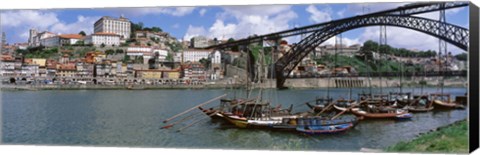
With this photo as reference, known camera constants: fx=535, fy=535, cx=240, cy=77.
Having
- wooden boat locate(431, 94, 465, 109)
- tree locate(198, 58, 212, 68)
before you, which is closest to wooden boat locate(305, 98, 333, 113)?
wooden boat locate(431, 94, 465, 109)

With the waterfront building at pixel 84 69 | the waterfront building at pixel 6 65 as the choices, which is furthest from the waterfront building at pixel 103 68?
the waterfront building at pixel 6 65

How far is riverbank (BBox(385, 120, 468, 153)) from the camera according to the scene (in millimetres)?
7840

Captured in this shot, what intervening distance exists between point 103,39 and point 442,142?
8.89m

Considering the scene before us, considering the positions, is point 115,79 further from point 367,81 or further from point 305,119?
point 305,119

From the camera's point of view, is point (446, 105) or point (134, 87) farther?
point (134, 87)

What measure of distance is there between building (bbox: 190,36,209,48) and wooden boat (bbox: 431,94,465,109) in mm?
5228

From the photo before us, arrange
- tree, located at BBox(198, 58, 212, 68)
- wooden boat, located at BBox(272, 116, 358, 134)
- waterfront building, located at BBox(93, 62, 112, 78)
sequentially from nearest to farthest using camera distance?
1. wooden boat, located at BBox(272, 116, 358, 134)
2. tree, located at BBox(198, 58, 212, 68)
3. waterfront building, located at BBox(93, 62, 112, 78)

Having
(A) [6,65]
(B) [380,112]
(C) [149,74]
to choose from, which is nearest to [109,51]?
(A) [6,65]

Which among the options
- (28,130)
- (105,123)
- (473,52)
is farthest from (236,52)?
(473,52)

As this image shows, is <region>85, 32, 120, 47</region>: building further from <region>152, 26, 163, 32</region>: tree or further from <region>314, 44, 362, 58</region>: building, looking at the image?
<region>314, 44, 362, 58</region>: building

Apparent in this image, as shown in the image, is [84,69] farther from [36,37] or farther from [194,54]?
[36,37]

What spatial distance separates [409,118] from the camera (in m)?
12.5

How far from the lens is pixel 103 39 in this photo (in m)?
13.8

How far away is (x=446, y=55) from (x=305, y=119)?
295 centimetres
